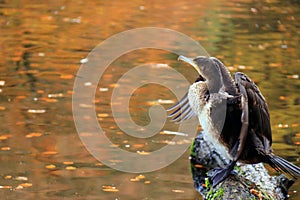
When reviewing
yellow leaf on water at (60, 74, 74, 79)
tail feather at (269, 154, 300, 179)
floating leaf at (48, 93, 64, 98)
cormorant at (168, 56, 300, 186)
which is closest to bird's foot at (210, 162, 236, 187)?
cormorant at (168, 56, 300, 186)

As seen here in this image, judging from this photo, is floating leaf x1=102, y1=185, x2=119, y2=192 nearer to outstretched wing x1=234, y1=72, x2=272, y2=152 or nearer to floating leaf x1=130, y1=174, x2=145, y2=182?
floating leaf x1=130, y1=174, x2=145, y2=182

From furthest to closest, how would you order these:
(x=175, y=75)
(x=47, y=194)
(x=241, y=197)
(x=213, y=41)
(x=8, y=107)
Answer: (x=213, y=41)
(x=175, y=75)
(x=8, y=107)
(x=47, y=194)
(x=241, y=197)

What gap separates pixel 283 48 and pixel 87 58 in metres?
4.99

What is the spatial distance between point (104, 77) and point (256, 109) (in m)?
7.08

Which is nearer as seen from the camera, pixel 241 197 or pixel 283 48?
pixel 241 197

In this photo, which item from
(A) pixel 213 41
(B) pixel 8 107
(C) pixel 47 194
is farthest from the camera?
(A) pixel 213 41

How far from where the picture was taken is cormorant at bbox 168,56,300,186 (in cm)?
533

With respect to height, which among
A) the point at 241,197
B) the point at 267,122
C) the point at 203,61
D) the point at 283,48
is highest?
the point at 203,61

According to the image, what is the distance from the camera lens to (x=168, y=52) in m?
15.0

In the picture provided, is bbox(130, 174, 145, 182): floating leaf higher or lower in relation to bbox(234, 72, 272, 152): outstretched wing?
lower

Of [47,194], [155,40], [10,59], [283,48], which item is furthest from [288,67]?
[47,194]

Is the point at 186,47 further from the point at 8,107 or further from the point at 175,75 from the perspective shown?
the point at 8,107

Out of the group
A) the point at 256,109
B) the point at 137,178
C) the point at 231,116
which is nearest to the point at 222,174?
the point at 231,116

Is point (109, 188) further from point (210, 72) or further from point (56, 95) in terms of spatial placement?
point (56, 95)
